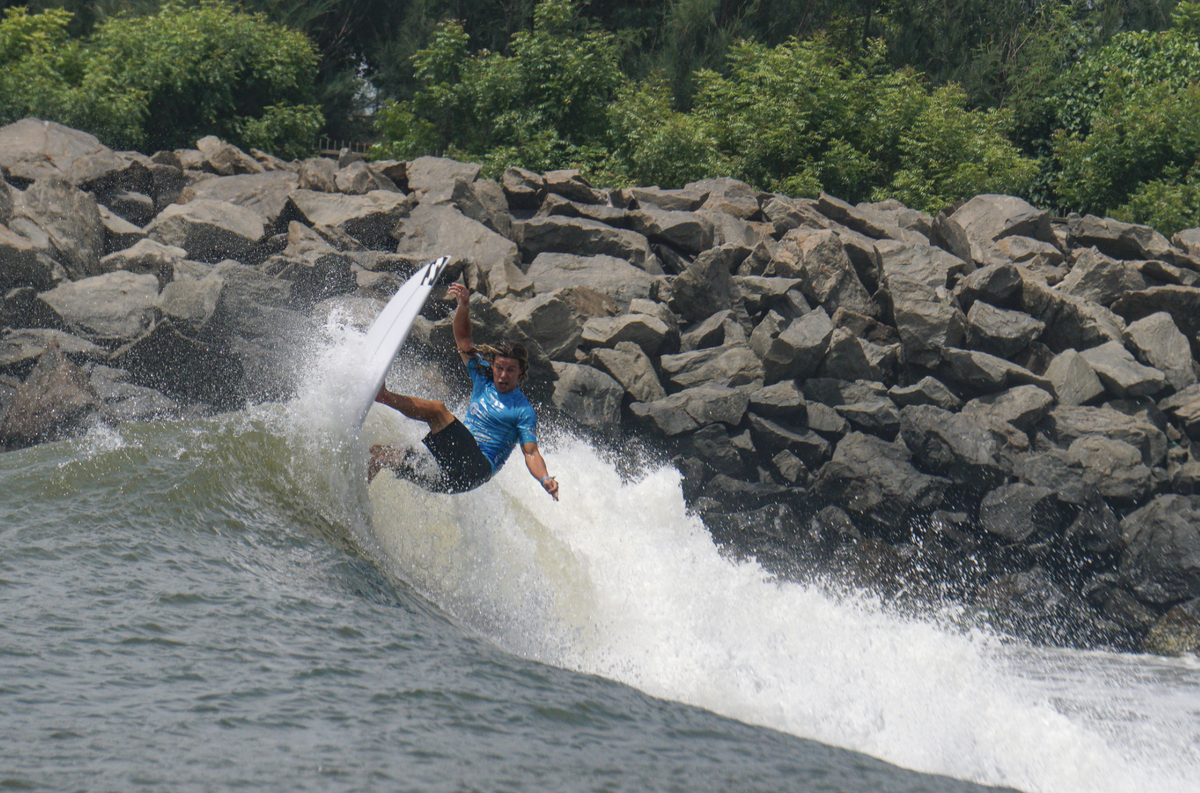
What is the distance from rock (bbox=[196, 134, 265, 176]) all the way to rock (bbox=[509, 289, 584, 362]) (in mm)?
6112

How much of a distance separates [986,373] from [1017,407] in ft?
1.72

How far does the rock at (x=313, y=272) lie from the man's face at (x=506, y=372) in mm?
5821

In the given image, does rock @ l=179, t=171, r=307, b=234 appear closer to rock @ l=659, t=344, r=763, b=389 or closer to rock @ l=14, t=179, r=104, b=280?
rock @ l=14, t=179, r=104, b=280

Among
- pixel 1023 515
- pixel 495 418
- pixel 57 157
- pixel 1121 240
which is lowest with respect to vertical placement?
pixel 1023 515

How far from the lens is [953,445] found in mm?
10766

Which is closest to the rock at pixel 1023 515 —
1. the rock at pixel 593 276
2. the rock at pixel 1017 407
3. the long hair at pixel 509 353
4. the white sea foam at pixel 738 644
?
the rock at pixel 1017 407

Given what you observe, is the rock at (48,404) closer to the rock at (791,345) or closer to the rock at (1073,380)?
the rock at (791,345)

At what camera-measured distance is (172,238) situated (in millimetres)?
12453

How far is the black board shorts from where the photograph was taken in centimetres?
652

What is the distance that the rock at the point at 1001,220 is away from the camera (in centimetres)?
1521

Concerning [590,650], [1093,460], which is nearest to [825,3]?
[1093,460]

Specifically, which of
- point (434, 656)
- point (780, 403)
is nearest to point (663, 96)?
point (780, 403)

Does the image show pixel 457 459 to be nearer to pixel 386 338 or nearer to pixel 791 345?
pixel 386 338

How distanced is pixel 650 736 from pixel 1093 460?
26.4 ft
